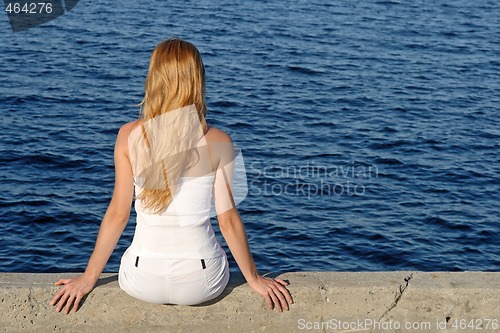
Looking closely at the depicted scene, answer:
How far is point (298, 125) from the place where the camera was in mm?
17734

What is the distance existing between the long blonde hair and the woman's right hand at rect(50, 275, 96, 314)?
0.53m

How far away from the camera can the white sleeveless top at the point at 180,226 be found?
440 cm

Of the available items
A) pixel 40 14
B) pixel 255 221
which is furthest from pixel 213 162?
pixel 40 14

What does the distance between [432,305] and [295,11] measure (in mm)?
23764

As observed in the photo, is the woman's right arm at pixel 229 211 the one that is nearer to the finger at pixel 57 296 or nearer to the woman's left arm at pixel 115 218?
the woman's left arm at pixel 115 218

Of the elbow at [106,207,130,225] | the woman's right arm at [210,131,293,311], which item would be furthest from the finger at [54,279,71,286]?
the woman's right arm at [210,131,293,311]

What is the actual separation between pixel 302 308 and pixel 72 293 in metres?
1.20

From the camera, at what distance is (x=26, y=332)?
460 centimetres

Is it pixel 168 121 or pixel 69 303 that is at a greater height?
pixel 168 121

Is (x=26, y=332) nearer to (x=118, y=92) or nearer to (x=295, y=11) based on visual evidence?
(x=118, y=92)
